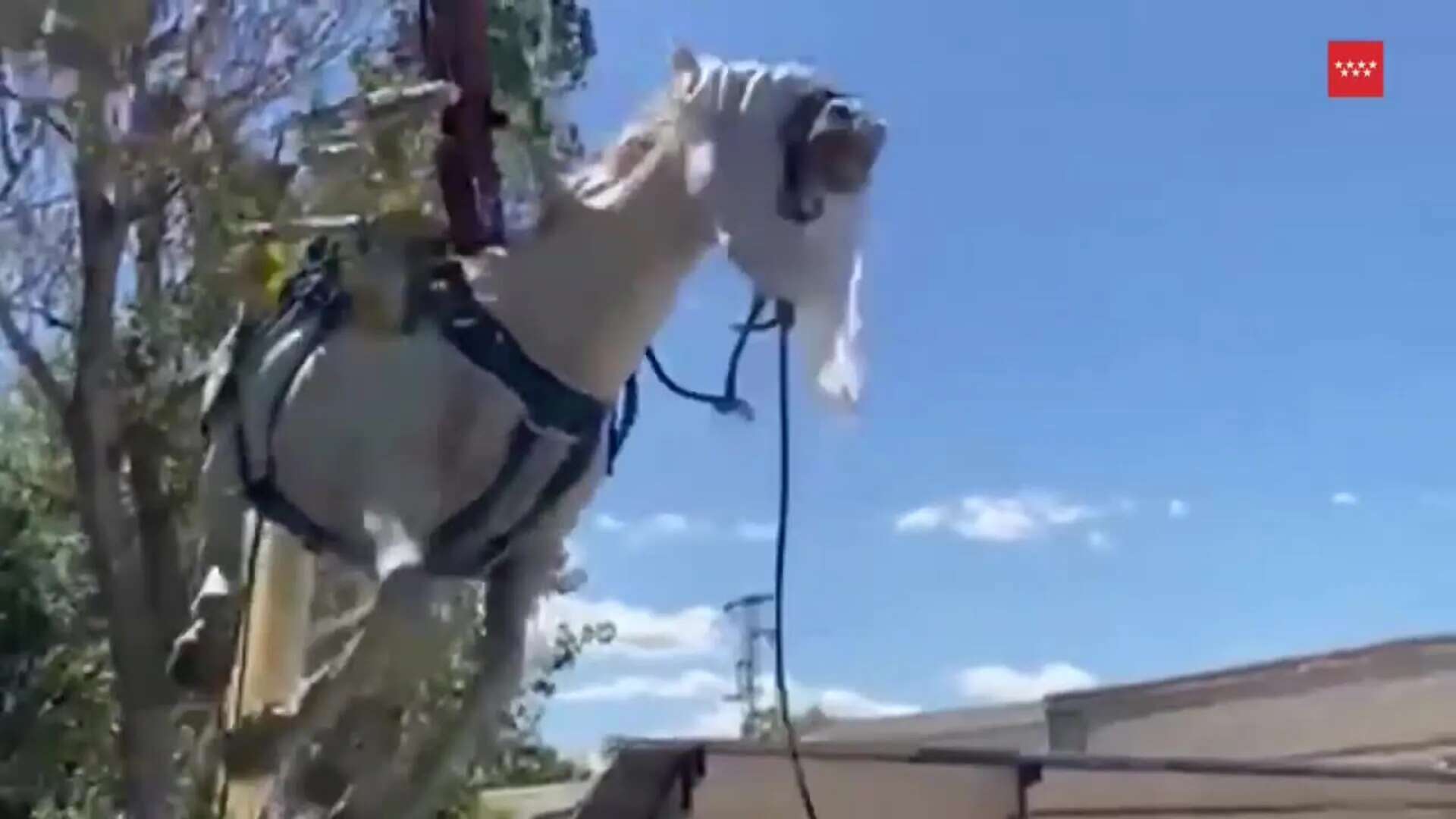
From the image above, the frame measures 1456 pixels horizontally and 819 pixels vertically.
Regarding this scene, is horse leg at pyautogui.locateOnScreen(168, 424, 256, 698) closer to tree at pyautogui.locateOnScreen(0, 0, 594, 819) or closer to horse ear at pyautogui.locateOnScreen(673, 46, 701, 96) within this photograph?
tree at pyautogui.locateOnScreen(0, 0, 594, 819)

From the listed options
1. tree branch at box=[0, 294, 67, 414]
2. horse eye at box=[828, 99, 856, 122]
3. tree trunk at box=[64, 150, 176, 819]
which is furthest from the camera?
tree branch at box=[0, 294, 67, 414]

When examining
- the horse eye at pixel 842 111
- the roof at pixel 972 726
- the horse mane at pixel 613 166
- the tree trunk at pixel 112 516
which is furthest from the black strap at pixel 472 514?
the roof at pixel 972 726

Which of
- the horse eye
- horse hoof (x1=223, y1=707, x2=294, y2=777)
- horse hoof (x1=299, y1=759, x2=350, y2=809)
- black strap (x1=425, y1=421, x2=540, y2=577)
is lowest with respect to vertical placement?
horse hoof (x1=299, y1=759, x2=350, y2=809)

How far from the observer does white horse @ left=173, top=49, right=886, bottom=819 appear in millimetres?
1012

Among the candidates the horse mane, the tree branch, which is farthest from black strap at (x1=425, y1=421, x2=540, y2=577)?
the tree branch

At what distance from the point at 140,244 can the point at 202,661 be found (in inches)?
46.7

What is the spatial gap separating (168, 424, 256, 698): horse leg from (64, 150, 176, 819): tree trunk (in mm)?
537

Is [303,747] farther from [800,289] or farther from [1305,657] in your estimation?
[1305,657]

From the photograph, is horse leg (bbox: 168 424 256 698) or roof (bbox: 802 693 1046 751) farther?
roof (bbox: 802 693 1046 751)

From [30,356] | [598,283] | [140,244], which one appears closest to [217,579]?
[598,283]

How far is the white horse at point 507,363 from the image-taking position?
101 centimetres

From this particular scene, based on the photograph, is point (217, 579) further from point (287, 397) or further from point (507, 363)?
point (507, 363)

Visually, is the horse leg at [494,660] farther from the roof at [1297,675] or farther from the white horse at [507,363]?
the roof at [1297,675]

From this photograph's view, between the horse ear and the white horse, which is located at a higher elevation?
the horse ear
